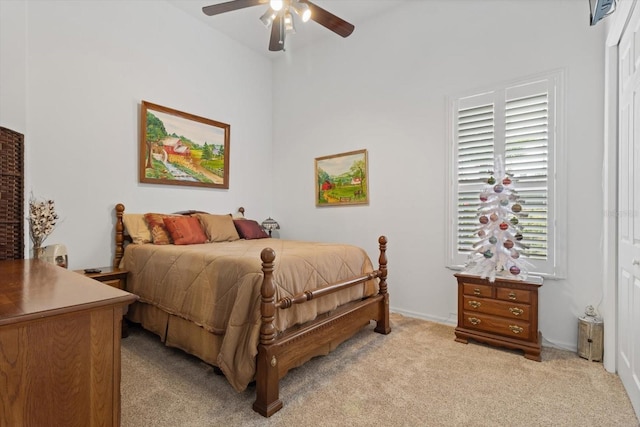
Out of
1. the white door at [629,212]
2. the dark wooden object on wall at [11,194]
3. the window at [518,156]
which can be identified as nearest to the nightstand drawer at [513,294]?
the window at [518,156]

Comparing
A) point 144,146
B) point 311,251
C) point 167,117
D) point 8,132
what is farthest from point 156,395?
point 167,117

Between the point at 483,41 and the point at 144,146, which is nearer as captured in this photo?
the point at 483,41

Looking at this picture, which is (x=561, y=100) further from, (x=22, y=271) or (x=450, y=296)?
(x=22, y=271)

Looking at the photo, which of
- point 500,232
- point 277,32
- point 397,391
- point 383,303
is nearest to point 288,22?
point 277,32

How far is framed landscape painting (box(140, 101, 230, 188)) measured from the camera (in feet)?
11.8

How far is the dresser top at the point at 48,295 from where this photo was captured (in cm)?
94

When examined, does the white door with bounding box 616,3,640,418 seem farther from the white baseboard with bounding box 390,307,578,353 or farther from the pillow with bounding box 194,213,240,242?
the pillow with bounding box 194,213,240,242

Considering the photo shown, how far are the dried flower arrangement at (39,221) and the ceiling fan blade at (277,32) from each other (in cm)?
232

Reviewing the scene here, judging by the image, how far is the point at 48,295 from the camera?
3.69 feet

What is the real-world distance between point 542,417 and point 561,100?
2.47 meters

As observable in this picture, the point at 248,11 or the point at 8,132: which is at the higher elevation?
the point at 248,11

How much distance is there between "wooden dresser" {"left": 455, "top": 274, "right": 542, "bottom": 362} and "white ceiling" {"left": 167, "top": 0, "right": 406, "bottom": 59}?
323cm

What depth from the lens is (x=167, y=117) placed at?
3.77 m

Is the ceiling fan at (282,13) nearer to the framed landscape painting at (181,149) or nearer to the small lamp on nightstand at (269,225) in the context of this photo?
the framed landscape painting at (181,149)
